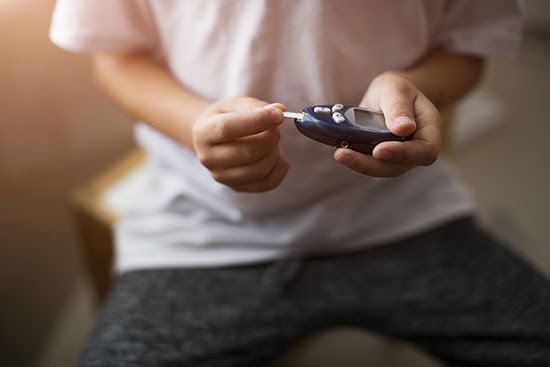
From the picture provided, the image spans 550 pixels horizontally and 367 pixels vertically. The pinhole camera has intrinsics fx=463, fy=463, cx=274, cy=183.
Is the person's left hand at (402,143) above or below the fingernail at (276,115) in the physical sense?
below

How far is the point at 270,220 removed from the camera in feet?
1.69

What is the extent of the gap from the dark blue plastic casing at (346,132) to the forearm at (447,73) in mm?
142

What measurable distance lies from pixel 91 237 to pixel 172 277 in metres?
0.31

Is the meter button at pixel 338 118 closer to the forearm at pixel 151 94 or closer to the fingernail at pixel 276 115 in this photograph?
the fingernail at pixel 276 115

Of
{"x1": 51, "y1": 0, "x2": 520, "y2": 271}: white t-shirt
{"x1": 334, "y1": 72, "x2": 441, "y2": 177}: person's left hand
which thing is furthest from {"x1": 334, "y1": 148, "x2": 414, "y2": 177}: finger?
{"x1": 51, "y1": 0, "x2": 520, "y2": 271}: white t-shirt

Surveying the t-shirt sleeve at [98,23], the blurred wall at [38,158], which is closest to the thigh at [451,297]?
the t-shirt sleeve at [98,23]

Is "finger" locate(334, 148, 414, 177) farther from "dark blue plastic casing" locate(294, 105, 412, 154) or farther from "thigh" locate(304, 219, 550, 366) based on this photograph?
"thigh" locate(304, 219, 550, 366)

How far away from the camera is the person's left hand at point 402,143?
0.31 metres

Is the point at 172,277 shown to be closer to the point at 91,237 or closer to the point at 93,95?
the point at 91,237

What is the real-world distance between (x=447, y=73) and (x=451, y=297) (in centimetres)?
24

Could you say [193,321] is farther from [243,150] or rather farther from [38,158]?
[38,158]

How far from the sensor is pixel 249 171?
370 millimetres

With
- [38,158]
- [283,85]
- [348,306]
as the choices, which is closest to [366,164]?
[283,85]

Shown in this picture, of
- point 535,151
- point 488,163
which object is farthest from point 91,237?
point 535,151
